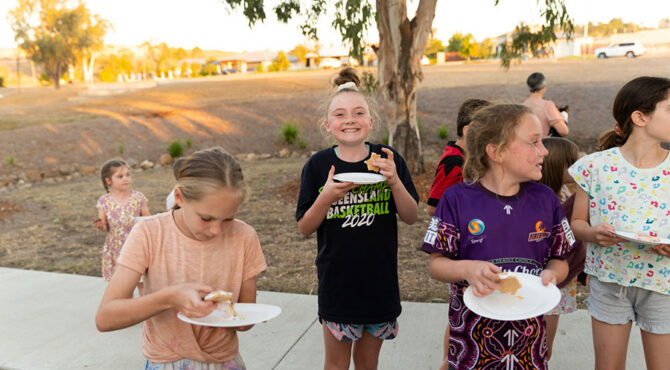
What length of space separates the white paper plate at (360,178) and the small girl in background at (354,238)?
15 centimetres

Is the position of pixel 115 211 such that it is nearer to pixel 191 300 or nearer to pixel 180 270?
pixel 180 270

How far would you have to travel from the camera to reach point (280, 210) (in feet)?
27.6

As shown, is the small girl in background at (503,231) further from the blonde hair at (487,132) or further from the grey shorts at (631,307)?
the grey shorts at (631,307)

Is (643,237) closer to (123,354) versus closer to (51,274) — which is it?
(123,354)

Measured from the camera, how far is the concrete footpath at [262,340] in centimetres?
357

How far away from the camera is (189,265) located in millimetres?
2012

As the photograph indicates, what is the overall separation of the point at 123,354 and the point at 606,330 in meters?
2.94

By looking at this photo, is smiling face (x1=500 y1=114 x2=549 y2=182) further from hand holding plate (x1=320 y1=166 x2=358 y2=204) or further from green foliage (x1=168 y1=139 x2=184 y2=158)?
green foliage (x1=168 y1=139 x2=184 y2=158)

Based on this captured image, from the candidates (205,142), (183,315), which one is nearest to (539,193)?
(183,315)

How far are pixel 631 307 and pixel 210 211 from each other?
1.93 m

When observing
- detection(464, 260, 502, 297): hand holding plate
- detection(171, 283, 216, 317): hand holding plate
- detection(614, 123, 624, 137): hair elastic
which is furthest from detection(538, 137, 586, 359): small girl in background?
detection(171, 283, 216, 317): hand holding plate

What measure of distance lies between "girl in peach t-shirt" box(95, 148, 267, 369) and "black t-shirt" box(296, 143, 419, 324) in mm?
535

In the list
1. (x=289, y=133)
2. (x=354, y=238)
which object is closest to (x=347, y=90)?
(x=354, y=238)

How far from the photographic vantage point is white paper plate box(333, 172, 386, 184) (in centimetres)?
229
